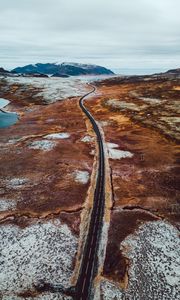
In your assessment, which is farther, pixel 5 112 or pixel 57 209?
pixel 5 112

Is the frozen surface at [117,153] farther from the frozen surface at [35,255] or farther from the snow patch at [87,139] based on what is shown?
the frozen surface at [35,255]

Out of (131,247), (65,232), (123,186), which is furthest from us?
(123,186)

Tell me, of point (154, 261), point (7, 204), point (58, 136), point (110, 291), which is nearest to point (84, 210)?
point (7, 204)

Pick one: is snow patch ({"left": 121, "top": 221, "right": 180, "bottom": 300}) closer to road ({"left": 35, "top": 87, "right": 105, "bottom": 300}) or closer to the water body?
road ({"left": 35, "top": 87, "right": 105, "bottom": 300})

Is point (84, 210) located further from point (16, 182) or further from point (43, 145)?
point (43, 145)

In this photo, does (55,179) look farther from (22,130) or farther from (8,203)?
(22,130)

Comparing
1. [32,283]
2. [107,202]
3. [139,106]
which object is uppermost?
[139,106]

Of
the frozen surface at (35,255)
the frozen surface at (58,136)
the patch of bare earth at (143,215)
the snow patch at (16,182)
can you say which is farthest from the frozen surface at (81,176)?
the frozen surface at (58,136)

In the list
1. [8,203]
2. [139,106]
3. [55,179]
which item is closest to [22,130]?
[55,179]
